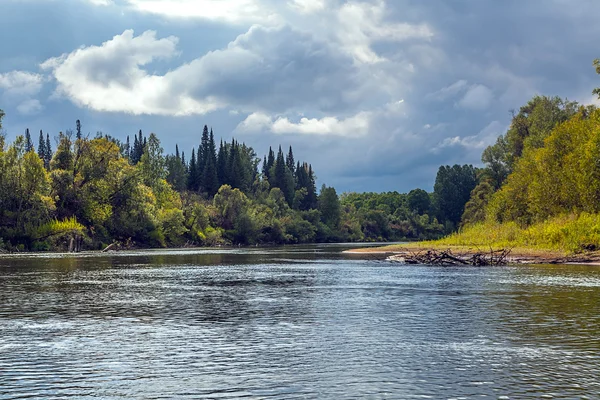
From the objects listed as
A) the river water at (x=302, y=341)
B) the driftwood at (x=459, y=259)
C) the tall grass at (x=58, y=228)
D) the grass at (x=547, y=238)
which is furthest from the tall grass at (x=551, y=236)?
the tall grass at (x=58, y=228)

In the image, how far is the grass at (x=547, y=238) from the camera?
6406 centimetres

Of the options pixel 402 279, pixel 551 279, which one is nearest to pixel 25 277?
pixel 402 279

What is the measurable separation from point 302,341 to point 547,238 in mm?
57976

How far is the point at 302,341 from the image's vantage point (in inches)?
803

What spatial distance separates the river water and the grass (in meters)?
29.3

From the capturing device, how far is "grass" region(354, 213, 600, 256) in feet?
210

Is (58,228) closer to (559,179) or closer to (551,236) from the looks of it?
(551,236)

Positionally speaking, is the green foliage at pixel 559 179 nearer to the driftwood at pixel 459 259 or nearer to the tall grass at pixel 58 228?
the driftwood at pixel 459 259

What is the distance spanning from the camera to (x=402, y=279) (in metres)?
43.9

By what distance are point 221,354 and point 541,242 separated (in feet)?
200

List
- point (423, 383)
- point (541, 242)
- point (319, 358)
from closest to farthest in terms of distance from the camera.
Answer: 1. point (423, 383)
2. point (319, 358)
3. point (541, 242)

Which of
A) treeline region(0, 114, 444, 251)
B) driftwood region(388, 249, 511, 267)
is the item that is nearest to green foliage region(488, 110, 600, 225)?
driftwood region(388, 249, 511, 267)

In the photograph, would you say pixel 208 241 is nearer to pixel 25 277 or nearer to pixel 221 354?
pixel 25 277

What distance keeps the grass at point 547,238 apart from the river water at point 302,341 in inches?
1153
